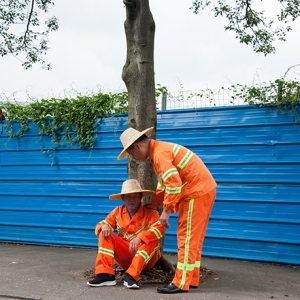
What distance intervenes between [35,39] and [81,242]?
4.00m

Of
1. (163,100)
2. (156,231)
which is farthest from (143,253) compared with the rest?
(163,100)

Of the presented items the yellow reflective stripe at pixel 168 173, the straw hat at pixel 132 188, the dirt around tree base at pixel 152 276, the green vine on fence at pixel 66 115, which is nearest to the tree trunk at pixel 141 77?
the dirt around tree base at pixel 152 276

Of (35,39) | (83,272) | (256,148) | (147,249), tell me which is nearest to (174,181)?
(147,249)

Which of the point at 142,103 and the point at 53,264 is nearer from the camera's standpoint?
the point at 142,103

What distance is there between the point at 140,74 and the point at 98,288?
2601 mm

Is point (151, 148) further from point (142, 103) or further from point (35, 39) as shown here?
point (35, 39)

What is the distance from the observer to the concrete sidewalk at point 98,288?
5.25 m

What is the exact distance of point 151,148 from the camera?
17.8 feet

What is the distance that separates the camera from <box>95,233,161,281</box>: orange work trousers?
17.8 feet

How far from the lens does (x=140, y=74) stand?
6367 mm

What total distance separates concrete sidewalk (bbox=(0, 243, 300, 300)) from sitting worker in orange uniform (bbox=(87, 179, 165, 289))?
18 cm

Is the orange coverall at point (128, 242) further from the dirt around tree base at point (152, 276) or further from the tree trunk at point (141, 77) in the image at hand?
the tree trunk at point (141, 77)

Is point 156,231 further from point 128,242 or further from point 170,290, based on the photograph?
point 170,290

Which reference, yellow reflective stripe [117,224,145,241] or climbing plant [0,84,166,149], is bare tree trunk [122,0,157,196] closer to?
yellow reflective stripe [117,224,145,241]
